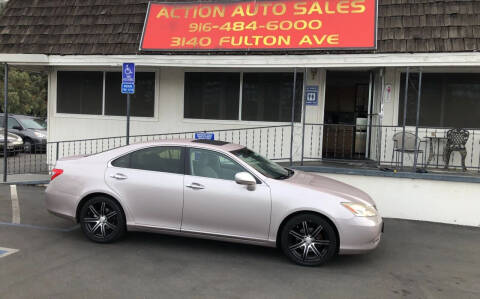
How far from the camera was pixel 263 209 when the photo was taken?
5.08m

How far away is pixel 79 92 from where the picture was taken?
36.5ft

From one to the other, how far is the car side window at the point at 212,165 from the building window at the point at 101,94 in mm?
5538

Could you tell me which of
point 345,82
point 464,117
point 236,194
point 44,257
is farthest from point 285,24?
point 44,257

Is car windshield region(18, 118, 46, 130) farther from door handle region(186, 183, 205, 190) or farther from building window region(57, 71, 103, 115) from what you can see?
door handle region(186, 183, 205, 190)

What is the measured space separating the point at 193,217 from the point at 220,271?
828mm

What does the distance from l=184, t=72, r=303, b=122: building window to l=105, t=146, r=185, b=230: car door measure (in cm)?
469

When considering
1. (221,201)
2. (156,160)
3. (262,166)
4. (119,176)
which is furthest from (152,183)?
(262,166)

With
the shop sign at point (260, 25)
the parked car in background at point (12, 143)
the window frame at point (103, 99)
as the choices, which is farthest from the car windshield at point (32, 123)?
the shop sign at point (260, 25)

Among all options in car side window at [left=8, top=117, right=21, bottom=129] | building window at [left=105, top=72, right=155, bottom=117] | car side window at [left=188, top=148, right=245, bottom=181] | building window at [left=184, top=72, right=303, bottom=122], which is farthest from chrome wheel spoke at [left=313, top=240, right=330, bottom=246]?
car side window at [left=8, top=117, right=21, bottom=129]

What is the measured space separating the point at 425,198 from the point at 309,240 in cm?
359

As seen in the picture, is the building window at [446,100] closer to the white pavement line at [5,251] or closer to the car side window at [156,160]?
the car side window at [156,160]

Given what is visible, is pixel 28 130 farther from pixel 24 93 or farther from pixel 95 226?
pixel 95 226

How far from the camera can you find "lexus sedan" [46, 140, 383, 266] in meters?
4.99

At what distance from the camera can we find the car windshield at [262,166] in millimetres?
5476
